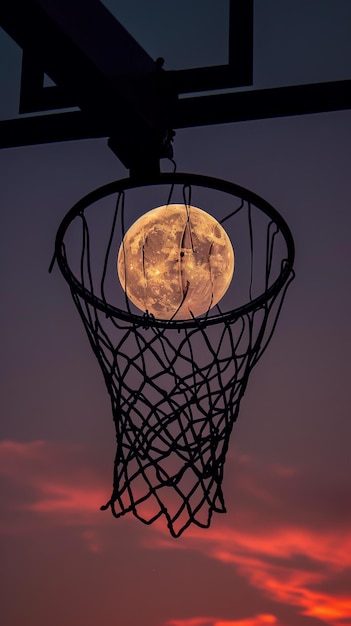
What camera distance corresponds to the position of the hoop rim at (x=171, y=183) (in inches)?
84.5

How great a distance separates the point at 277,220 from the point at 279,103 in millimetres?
289

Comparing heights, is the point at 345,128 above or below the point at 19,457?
above

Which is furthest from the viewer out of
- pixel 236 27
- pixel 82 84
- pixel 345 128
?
pixel 345 128

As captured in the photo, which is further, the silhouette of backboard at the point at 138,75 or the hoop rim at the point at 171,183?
the hoop rim at the point at 171,183

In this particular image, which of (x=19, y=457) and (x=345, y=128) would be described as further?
(x=19, y=457)

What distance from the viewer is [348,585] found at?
3.78 meters

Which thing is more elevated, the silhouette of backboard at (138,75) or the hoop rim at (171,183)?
the silhouette of backboard at (138,75)

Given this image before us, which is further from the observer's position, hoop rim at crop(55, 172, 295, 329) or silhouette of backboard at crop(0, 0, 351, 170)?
hoop rim at crop(55, 172, 295, 329)

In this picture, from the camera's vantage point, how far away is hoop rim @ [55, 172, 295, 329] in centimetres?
215

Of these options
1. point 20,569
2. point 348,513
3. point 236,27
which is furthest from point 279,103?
point 20,569

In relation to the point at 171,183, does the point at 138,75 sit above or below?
above

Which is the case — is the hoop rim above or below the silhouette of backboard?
below

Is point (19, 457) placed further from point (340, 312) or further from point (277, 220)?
point (277, 220)

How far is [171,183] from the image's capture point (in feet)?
7.11
